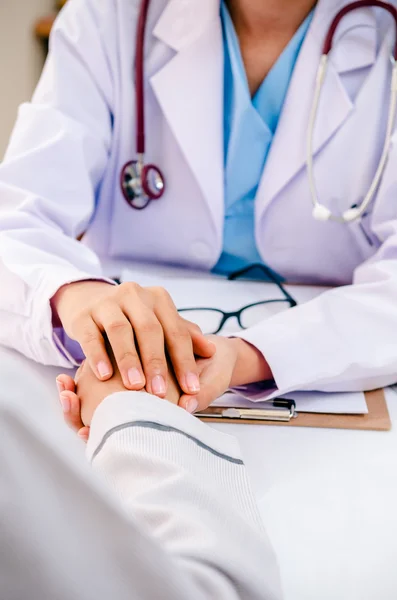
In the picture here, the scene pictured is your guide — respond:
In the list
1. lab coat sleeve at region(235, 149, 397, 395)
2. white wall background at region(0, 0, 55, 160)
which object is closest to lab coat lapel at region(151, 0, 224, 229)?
lab coat sleeve at region(235, 149, 397, 395)

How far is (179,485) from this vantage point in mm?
334

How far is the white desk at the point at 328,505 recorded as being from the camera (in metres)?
0.41

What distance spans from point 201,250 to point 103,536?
77 centimetres

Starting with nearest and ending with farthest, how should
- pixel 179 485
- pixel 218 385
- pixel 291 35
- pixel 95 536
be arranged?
pixel 95 536, pixel 179 485, pixel 218 385, pixel 291 35

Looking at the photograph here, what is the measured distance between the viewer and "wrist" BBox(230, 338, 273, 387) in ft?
2.11

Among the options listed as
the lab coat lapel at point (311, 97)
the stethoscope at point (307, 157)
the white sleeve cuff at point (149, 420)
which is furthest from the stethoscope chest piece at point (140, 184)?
the white sleeve cuff at point (149, 420)

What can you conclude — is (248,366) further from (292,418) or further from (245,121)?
(245,121)

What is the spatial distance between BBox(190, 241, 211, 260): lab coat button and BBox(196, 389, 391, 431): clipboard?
373mm

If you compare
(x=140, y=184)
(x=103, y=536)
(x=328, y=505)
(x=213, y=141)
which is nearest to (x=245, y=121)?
(x=213, y=141)

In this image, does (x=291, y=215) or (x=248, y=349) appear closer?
(x=248, y=349)

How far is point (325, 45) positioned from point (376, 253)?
0.91 ft

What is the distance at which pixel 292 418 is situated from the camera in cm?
60

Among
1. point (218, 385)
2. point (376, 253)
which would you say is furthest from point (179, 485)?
point (376, 253)

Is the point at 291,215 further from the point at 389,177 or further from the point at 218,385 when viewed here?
the point at 218,385
